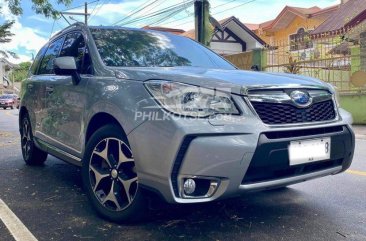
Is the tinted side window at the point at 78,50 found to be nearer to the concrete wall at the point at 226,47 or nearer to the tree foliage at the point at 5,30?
the tree foliage at the point at 5,30

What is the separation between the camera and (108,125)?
2.97 metres

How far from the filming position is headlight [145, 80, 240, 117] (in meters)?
2.48

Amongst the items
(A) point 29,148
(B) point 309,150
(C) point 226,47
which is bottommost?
(A) point 29,148

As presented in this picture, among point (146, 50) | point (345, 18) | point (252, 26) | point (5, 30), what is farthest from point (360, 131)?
point (252, 26)

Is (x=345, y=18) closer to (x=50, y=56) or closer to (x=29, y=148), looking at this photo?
(x=50, y=56)

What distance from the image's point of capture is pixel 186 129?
238 centimetres

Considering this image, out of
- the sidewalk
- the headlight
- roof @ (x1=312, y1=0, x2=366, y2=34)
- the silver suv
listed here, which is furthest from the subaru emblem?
roof @ (x1=312, y1=0, x2=366, y2=34)

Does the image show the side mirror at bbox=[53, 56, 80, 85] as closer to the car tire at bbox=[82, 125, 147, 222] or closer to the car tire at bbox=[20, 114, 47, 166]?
the car tire at bbox=[82, 125, 147, 222]

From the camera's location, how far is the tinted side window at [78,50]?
3554 millimetres

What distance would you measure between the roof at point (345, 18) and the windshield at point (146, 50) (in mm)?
13853

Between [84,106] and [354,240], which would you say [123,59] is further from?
[354,240]

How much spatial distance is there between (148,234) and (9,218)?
1.19 m

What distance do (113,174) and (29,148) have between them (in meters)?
2.69

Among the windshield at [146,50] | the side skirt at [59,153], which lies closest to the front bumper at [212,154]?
the windshield at [146,50]
